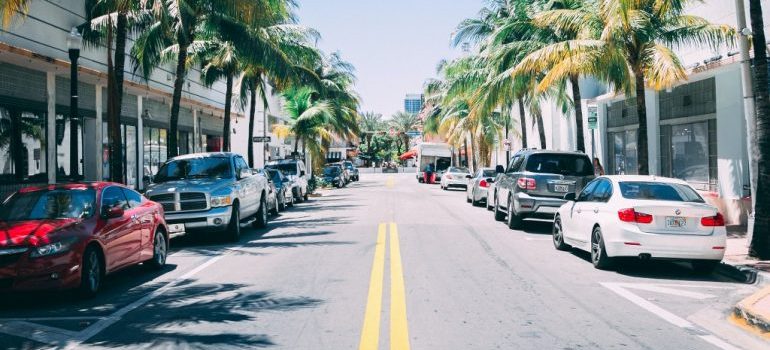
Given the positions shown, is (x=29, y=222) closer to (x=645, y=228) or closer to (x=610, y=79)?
(x=645, y=228)

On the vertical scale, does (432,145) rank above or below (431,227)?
above

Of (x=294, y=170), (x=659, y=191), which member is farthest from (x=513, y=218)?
(x=294, y=170)

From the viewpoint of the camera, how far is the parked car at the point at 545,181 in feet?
54.5

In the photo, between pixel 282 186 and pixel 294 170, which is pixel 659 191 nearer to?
pixel 282 186

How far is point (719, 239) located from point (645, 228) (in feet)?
3.62

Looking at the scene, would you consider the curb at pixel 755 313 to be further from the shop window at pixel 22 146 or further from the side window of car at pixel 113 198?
the shop window at pixel 22 146

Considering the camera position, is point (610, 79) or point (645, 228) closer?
point (645, 228)

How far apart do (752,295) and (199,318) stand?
21.9 ft

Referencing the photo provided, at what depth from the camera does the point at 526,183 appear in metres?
16.8

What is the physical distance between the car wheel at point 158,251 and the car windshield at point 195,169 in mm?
4520

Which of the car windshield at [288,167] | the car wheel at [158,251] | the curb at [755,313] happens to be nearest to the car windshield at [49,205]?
the car wheel at [158,251]

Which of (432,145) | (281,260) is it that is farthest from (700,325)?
(432,145)

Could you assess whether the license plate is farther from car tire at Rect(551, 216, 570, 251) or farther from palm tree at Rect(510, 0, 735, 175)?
palm tree at Rect(510, 0, 735, 175)

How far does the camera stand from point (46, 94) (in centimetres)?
2064
